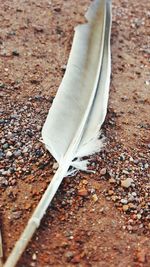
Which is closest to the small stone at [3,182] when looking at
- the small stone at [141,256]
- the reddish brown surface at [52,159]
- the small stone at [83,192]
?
the reddish brown surface at [52,159]

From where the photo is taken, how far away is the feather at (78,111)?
2206 millimetres

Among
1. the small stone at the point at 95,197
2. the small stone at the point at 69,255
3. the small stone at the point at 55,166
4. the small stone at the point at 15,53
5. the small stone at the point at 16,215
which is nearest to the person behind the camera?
the small stone at the point at 69,255

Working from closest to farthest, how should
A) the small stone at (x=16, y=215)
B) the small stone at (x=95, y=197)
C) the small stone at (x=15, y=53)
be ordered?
the small stone at (x=16, y=215) < the small stone at (x=95, y=197) < the small stone at (x=15, y=53)

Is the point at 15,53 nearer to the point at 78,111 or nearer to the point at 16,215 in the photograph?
the point at 78,111

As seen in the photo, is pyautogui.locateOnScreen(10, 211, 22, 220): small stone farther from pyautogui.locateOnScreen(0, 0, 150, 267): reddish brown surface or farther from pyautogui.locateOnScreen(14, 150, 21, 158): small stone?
pyautogui.locateOnScreen(14, 150, 21, 158): small stone

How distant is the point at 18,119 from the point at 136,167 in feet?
2.31

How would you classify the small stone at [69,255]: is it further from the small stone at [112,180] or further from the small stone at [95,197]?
the small stone at [112,180]

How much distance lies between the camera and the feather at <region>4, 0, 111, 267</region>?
2.21 meters

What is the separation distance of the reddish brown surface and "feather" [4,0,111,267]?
0.21 feet

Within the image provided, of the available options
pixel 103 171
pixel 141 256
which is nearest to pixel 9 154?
pixel 103 171

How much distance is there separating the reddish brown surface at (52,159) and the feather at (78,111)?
6cm

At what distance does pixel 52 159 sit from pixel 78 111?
354mm

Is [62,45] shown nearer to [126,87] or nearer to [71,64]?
[71,64]

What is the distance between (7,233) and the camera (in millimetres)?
2080
